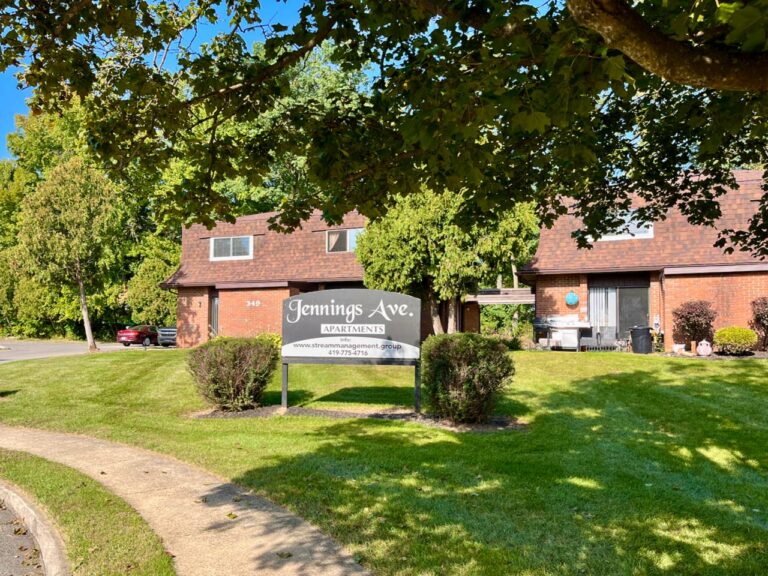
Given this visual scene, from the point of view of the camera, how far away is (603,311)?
23.5m

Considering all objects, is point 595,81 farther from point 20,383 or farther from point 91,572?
point 20,383

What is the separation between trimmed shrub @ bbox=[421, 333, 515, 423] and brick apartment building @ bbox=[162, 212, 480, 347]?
15848mm

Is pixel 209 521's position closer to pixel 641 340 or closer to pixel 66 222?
pixel 641 340

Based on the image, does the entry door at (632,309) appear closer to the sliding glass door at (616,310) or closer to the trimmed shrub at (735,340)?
the sliding glass door at (616,310)

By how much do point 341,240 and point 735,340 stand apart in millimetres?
16166

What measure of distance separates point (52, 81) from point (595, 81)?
5398 millimetres

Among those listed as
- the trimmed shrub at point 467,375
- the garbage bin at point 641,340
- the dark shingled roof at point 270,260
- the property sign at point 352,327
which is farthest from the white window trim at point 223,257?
the trimmed shrub at point 467,375

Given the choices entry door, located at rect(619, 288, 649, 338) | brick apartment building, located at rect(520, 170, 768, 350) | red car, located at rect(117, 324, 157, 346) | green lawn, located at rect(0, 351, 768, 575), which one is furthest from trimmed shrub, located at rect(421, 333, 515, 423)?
red car, located at rect(117, 324, 157, 346)

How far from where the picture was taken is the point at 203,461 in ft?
24.7

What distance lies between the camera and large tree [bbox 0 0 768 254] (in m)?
3.36

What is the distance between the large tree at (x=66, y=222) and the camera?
26.8m

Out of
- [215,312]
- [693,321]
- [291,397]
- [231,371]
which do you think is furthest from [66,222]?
[693,321]

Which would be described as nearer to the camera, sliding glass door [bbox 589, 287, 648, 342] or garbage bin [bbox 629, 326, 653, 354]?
garbage bin [bbox 629, 326, 653, 354]

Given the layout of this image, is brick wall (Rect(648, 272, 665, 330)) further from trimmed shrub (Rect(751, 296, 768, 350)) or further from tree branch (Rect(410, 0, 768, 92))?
tree branch (Rect(410, 0, 768, 92))
